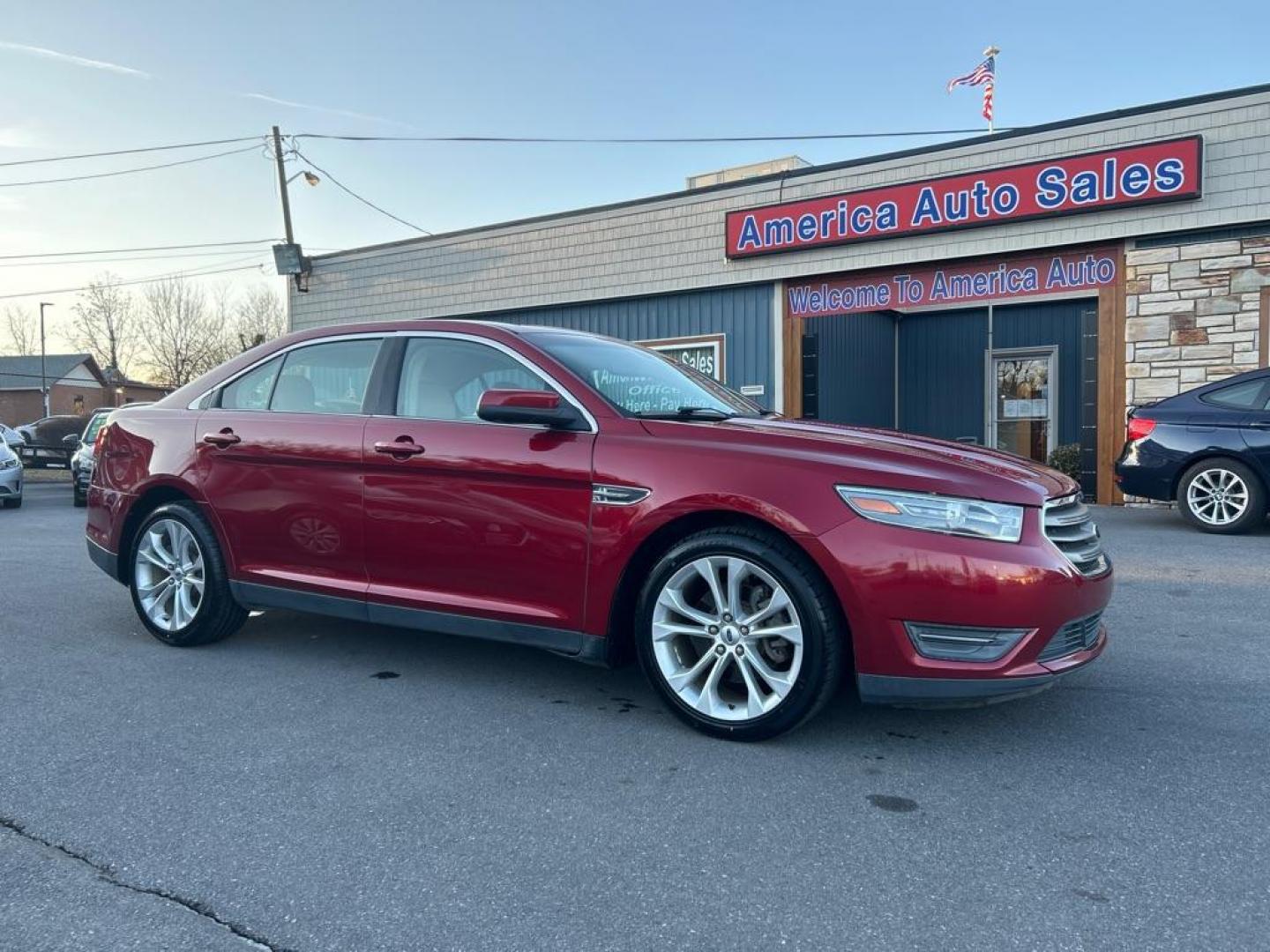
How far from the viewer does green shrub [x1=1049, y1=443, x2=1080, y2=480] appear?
12.4m

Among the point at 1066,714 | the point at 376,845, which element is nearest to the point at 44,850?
the point at 376,845

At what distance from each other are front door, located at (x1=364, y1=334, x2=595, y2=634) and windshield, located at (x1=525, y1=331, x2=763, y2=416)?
21cm

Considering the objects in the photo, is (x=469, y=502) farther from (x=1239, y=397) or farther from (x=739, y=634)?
(x=1239, y=397)

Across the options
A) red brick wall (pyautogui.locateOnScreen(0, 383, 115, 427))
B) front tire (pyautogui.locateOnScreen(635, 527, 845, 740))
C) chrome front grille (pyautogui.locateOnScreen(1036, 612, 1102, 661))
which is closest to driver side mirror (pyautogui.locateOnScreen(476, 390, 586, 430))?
front tire (pyautogui.locateOnScreen(635, 527, 845, 740))

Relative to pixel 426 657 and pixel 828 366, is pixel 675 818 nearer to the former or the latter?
pixel 426 657

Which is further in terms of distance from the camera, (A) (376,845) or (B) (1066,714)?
(B) (1066,714)

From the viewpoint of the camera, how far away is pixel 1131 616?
17.6 ft

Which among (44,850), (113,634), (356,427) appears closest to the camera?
(44,850)

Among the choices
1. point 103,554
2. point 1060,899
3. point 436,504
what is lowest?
point 1060,899

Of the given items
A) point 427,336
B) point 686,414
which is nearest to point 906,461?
point 686,414

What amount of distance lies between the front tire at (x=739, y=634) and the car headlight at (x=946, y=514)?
31cm

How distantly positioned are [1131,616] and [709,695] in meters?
3.12

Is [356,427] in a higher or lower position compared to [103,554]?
higher

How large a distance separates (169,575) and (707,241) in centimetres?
1063
